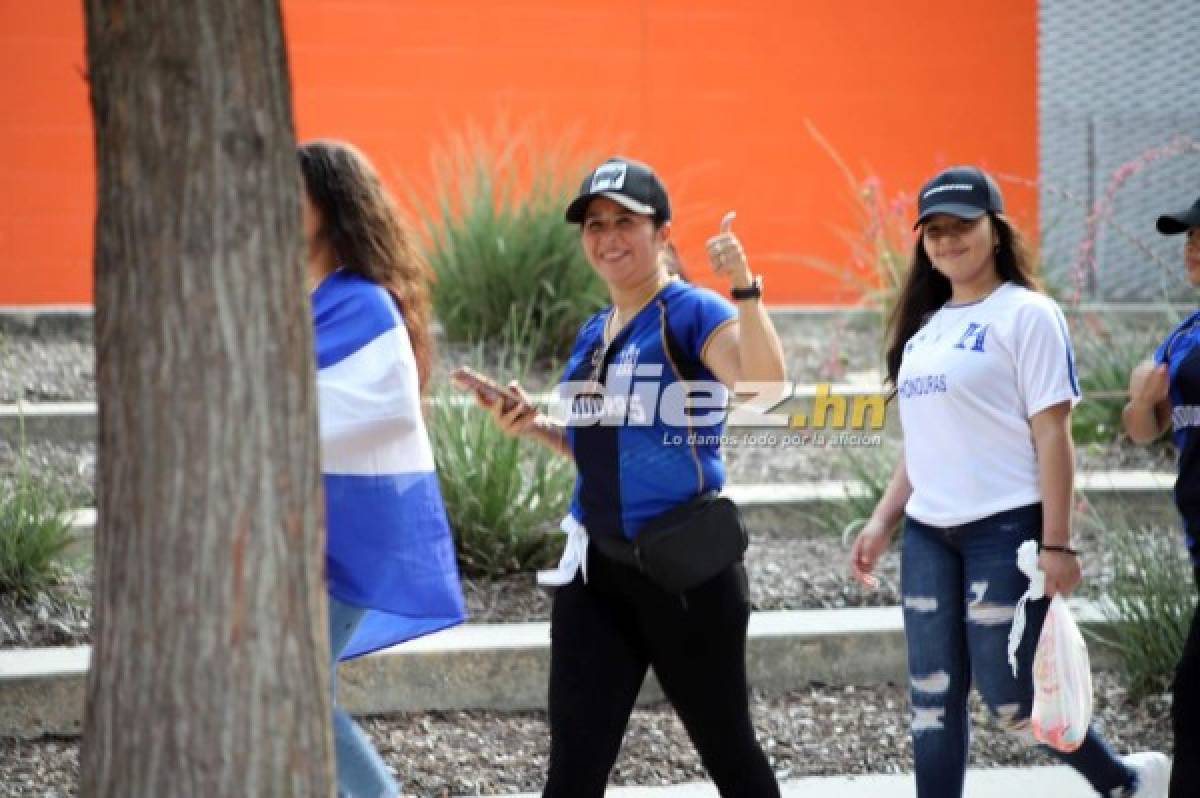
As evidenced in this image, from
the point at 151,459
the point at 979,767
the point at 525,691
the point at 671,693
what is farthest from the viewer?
the point at 525,691

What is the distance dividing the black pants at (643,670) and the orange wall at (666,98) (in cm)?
668

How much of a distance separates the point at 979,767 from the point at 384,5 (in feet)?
22.1

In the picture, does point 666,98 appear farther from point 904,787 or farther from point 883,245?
point 904,787

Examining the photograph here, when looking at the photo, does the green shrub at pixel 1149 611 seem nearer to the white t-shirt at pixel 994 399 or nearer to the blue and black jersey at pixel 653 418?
the white t-shirt at pixel 994 399

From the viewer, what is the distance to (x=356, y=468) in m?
3.86

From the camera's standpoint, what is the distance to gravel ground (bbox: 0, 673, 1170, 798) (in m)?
5.16

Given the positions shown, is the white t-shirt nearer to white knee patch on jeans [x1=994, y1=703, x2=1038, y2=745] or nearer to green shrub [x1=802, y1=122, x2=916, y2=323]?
white knee patch on jeans [x1=994, y1=703, x2=1038, y2=745]

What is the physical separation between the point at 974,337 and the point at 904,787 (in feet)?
5.40

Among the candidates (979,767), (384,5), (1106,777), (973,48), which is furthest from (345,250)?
(973,48)

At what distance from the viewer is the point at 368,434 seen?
384 centimetres

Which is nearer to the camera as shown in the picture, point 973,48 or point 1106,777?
point 1106,777

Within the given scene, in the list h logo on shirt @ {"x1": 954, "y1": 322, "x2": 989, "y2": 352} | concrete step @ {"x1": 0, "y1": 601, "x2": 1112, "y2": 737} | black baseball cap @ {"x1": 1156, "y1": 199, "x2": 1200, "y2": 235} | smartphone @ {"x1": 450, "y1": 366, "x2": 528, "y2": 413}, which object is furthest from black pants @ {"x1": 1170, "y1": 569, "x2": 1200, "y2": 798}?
concrete step @ {"x1": 0, "y1": 601, "x2": 1112, "y2": 737}

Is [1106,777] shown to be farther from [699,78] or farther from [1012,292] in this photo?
[699,78]

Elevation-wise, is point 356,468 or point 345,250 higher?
point 345,250
